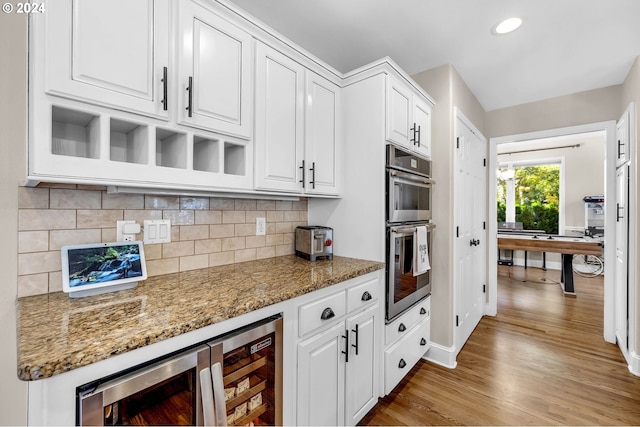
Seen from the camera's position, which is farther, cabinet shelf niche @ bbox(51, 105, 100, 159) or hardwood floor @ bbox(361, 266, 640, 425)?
hardwood floor @ bbox(361, 266, 640, 425)

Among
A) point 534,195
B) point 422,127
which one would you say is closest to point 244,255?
point 422,127

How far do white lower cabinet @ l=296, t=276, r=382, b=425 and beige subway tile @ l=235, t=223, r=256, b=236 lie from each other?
0.71m

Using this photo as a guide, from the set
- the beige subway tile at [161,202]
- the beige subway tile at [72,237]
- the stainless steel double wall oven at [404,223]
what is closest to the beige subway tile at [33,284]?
the beige subway tile at [72,237]

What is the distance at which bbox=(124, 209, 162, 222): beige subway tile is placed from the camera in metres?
1.33

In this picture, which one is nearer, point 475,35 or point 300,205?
point 475,35

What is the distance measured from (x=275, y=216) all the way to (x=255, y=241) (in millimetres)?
236

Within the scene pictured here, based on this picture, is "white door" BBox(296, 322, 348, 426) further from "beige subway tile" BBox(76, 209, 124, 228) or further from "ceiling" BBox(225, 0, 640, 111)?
"ceiling" BBox(225, 0, 640, 111)

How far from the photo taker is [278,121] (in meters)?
1.62

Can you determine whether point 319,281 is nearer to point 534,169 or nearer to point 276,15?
point 276,15

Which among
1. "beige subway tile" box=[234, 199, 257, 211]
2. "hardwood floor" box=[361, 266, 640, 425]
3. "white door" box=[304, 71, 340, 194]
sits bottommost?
"hardwood floor" box=[361, 266, 640, 425]

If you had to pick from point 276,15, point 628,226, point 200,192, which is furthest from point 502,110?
point 200,192

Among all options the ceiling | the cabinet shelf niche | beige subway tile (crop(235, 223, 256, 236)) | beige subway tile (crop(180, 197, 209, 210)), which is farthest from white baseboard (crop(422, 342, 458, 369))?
the cabinet shelf niche

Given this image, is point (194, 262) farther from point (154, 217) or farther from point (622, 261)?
point (622, 261)

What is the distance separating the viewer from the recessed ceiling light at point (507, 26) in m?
1.84
